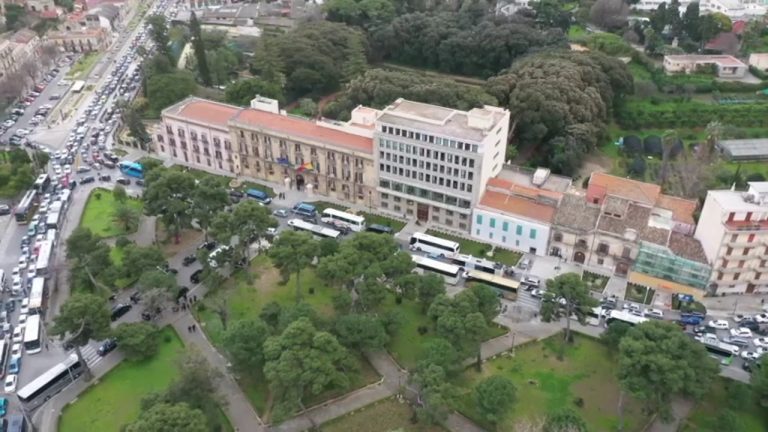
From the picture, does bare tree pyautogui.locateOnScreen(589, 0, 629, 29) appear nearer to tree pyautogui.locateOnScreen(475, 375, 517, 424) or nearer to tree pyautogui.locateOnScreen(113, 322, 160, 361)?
tree pyautogui.locateOnScreen(475, 375, 517, 424)

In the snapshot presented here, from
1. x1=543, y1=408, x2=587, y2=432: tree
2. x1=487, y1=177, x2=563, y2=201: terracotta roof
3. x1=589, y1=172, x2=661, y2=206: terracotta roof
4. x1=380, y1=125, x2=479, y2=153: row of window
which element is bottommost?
x1=543, y1=408, x2=587, y2=432: tree

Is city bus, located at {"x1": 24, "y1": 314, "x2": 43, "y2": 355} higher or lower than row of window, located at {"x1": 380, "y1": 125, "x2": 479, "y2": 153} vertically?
lower

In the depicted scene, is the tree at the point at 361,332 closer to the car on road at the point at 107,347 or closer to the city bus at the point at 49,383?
the car on road at the point at 107,347

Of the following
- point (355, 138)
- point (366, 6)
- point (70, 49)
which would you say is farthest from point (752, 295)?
point (70, 49)

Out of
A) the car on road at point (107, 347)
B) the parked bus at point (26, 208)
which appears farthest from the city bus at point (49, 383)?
the parked bus at point (26, 208)

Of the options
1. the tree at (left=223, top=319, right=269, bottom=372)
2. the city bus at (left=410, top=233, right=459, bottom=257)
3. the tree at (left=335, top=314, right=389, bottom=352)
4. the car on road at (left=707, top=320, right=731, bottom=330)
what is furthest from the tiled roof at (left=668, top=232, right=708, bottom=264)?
the tree at (left=223, top=319, right=269, bottom=372)
